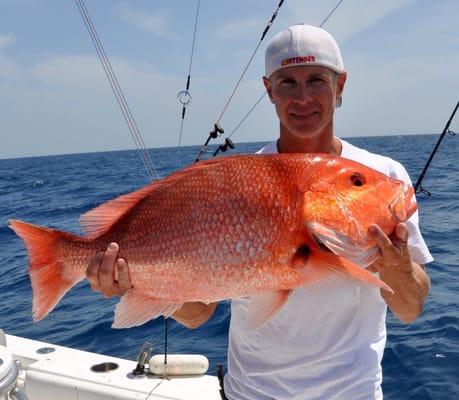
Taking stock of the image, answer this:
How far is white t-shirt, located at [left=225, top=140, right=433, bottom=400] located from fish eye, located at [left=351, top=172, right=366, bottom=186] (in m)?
0.38

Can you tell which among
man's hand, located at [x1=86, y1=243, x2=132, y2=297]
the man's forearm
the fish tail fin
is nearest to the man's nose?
the man's forearm

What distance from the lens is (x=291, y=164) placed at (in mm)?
1904

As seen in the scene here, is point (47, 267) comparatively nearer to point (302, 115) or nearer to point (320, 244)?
point (320, 244)

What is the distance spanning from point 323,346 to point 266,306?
0.39 metres

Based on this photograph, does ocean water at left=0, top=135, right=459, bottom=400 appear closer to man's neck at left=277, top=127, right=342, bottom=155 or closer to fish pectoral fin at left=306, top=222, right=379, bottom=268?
man's neck at left=277, top=127, right=342, bottom=155

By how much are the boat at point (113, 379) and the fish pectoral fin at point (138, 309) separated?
150 centimetres

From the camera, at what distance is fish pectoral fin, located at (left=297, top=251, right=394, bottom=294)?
1.65 m

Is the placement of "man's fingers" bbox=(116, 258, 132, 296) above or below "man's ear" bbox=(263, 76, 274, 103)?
below

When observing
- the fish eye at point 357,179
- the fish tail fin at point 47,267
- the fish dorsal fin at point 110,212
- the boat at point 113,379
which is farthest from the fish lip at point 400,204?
the boat at point 113,379

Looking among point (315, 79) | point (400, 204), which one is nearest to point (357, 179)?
point (400, 204)

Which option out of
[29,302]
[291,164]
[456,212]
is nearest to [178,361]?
[291,164]

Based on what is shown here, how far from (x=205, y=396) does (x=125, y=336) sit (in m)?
3.45

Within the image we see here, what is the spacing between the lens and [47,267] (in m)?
2.10

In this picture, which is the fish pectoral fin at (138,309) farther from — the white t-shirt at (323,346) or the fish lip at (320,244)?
the fish lip at (320,244)
